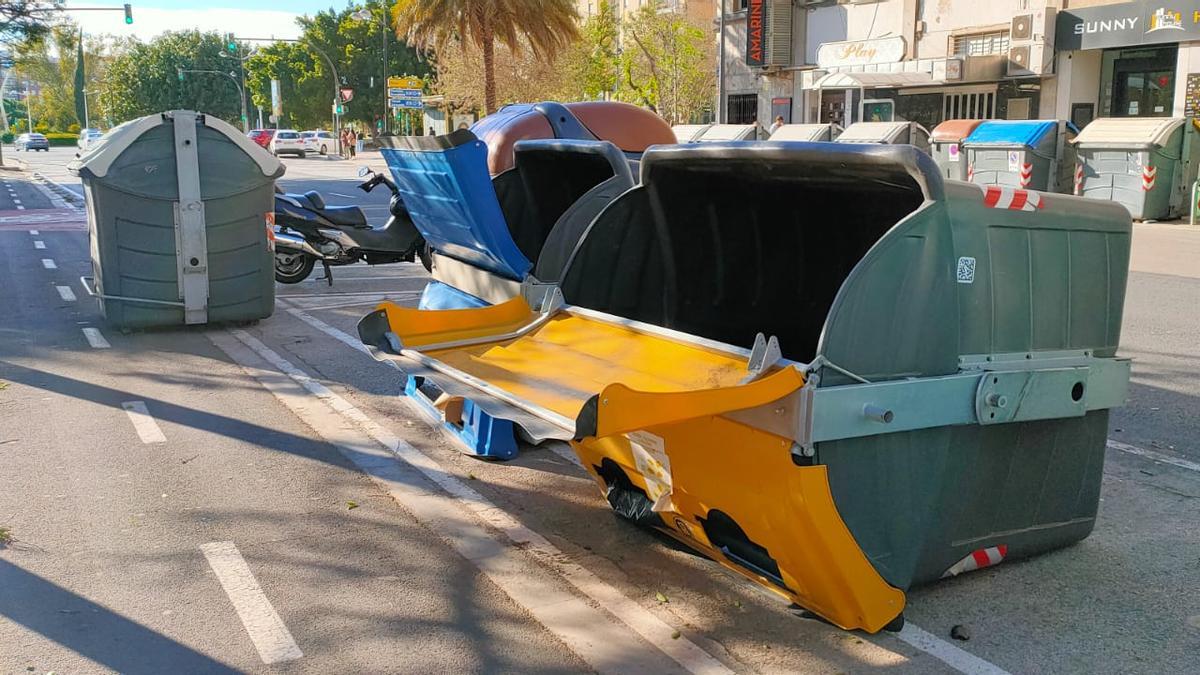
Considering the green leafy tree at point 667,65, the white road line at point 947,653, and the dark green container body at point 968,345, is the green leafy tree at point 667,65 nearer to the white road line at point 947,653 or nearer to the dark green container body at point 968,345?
the dark green container body at point 968,345

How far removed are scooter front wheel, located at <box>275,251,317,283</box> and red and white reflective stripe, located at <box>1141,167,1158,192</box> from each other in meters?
15.7

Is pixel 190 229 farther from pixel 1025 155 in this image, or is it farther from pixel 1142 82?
pixel 1142 82

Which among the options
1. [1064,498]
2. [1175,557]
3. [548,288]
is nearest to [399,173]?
[548,288]

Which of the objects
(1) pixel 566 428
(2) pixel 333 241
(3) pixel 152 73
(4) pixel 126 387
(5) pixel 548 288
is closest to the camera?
(1) pixel 566 428

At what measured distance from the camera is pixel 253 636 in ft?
12.6

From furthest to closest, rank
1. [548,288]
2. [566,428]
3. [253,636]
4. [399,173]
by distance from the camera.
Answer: [399,173]
[548,288]
[253,636]
[566,428]

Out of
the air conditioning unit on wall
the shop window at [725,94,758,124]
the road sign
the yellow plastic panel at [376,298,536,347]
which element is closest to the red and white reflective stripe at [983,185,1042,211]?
the yellow plastic panel at [376,298,536,347]

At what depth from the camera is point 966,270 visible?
356 cm

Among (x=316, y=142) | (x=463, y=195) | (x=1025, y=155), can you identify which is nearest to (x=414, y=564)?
(x=463, y=195)

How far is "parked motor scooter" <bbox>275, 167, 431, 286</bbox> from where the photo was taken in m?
11.9

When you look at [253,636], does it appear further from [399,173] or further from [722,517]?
[399,173]

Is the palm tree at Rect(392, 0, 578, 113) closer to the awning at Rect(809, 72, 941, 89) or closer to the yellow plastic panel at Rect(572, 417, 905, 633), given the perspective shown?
the awning at Rect(809, 72, 941, 89)

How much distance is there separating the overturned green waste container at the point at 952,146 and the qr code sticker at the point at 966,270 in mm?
20291

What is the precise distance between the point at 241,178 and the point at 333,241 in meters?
2.70
